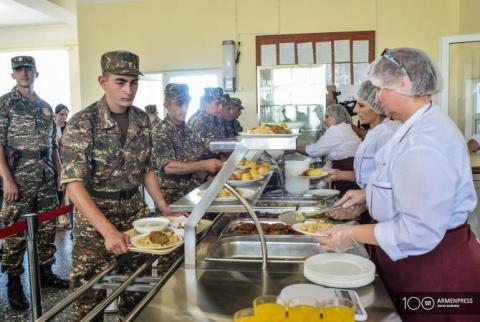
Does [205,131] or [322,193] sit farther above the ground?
[205,131]

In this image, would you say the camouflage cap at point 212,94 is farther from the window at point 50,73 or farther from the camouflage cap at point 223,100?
the window at point 50,73

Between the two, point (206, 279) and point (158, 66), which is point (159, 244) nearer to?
point (206, 279)

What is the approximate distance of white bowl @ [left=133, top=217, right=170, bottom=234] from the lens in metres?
1.56

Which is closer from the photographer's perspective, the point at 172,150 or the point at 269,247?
the point at 269,247

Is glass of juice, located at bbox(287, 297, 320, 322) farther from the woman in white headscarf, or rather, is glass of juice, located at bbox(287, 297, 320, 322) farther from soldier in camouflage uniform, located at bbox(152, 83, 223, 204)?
the woman in white headscarf

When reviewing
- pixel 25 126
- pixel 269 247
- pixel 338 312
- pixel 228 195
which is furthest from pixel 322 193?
pixel 25 126

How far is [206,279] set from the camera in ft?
4.42

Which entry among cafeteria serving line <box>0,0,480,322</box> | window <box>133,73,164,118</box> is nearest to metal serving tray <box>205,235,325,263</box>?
cafeteria serving line <box>0,0,480,322</box>

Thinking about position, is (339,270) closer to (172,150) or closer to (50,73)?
(172,150)

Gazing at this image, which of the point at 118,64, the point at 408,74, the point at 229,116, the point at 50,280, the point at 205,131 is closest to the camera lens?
the point at 408,74

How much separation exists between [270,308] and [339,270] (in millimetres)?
489

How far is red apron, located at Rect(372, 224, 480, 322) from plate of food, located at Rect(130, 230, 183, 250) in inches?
29.0

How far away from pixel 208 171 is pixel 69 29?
6.34 metres

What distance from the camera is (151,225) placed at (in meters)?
1.64
